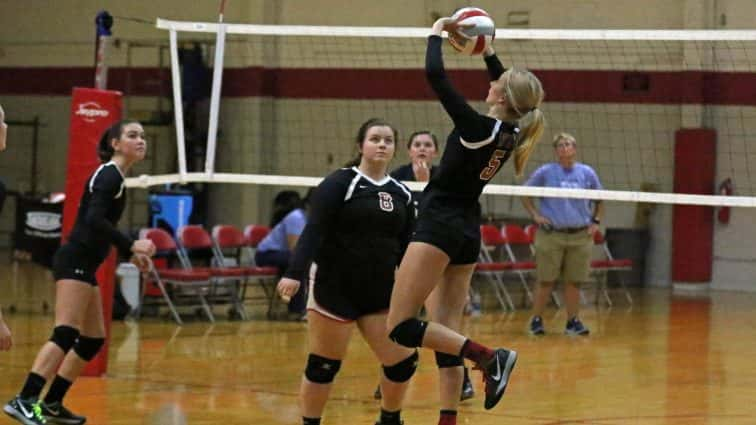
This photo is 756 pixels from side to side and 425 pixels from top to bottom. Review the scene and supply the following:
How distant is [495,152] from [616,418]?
2508 mm

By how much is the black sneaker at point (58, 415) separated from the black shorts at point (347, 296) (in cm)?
177

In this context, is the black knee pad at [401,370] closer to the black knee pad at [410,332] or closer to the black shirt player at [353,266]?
the black shirt player at [353,266]

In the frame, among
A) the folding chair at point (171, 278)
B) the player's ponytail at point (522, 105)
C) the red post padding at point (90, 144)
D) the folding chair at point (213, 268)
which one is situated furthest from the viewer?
the folding chair at point (213, 268)

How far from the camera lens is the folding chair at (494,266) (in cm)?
1505

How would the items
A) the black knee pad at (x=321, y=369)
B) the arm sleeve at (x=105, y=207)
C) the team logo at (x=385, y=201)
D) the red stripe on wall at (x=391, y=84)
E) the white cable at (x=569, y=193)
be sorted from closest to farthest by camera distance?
the black knee pad at (x=321, y=369) < the team logo at (x=385, y=201) < the arm sleeve at (x=105, y=207) < the white cable at (x=569, y=193) < the red stripe on wall at (x=391, y=84)

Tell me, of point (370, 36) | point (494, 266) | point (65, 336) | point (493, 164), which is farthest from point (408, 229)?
point (494, 266)

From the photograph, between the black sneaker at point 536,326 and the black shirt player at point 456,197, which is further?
the black sneaker at point 536,326

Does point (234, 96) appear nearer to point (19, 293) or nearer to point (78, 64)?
point (78, 64)

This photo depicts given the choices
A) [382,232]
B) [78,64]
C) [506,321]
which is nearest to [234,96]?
[78,64]

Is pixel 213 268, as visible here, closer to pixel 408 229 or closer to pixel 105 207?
pixel 105 207

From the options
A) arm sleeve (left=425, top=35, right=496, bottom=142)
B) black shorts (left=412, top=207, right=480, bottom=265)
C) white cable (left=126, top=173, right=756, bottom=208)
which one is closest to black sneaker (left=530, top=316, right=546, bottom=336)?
white cable (left=126, top=173, right=756, bottom=208)

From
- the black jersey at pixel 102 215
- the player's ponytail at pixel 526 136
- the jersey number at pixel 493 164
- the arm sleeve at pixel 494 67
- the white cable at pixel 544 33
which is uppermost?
the white cable at pixel 544 33

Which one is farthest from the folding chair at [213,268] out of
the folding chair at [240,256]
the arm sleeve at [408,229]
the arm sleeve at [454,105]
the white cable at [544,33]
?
the arm sleeve at [454,105]

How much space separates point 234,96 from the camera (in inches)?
824
